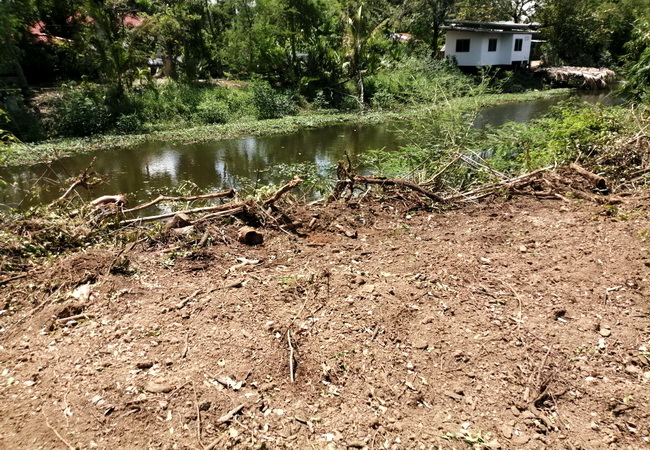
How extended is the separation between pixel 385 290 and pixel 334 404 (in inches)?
46.5

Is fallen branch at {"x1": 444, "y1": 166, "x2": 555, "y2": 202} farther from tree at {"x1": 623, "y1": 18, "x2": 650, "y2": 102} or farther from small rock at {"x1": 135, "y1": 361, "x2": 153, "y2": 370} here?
tree at {"x1": 623, "y1": 18, "x2": 650, "y2": 102}

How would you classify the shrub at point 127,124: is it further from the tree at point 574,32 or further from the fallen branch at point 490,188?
the tree at point 574,32

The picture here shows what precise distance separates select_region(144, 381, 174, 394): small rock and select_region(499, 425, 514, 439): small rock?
6.14 feet

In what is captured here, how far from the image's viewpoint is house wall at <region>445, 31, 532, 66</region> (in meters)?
28.1

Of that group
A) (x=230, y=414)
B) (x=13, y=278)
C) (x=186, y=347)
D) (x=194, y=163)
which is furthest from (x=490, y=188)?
(x=194, y=163)

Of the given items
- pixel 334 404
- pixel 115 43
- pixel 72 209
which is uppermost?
pixel 115 43

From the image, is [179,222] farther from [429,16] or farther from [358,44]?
[429,16]

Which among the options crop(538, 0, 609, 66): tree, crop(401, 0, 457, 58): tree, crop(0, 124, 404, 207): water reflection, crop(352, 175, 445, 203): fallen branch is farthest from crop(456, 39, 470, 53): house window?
crop(352, 175, 445, 203): fallen branch

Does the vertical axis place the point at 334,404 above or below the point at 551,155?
below

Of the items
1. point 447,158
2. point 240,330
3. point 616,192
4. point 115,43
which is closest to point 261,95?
point 115,43

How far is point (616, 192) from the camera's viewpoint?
215 inches

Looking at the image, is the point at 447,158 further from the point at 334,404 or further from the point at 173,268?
the point at 334,404

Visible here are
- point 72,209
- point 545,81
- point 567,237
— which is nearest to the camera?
point 567,237

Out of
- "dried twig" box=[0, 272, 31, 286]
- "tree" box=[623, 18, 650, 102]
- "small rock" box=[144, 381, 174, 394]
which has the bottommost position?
"small rock" box=[144, 381, 174, 394]
